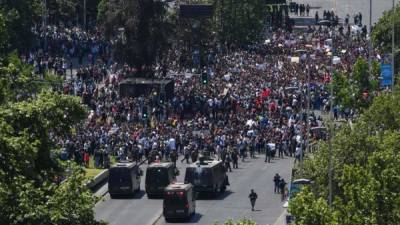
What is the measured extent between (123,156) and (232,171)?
530 centimetres

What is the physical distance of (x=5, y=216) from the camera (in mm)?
43062

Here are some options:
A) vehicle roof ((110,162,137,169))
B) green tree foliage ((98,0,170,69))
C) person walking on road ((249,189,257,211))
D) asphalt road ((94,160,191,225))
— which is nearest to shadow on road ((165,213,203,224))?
asphalt road ((94,160,191,225))

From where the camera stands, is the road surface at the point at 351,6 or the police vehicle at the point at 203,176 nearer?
the police vehicle at the point at 203,176

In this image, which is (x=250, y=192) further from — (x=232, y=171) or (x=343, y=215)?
(x=343, y=215)

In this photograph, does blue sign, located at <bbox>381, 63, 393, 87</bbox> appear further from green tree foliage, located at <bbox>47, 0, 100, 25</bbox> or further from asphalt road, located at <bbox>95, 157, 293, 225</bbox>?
green tree foliage, located at <bbox>47, 0, 100, 25</bbox>

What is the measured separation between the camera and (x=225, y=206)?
83.0 m

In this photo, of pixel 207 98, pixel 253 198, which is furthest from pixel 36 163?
pixel 207 98

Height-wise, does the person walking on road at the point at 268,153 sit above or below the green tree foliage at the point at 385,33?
below

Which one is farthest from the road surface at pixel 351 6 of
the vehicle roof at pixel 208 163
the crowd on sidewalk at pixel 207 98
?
the vehicle roof at pixel 208 163

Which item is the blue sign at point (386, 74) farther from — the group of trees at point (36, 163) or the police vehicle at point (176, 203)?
the group of trees at point (36, 163)

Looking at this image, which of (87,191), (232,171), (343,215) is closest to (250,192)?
(232,171)

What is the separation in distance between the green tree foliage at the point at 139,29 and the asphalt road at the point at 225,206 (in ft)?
71.2

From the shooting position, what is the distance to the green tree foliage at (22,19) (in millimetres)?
117812

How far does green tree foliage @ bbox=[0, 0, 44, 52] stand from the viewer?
387 feet
